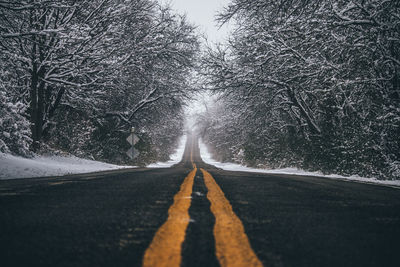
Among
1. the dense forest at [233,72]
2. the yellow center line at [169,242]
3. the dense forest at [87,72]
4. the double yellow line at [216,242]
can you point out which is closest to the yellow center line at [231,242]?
the double yellow line at [216,242]

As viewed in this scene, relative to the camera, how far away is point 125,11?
12734mm

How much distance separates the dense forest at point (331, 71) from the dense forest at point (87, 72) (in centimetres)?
430

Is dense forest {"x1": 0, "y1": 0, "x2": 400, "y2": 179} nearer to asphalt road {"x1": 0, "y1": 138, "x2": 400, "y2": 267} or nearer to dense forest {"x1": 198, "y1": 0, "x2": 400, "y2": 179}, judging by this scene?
dense forest {"x1": 198, "y1": 0, "x2": 400, "y2": 179}

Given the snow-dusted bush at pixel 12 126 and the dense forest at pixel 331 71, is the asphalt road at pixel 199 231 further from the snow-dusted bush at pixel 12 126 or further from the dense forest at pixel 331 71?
the snow-dusted bush at pixel 12 126

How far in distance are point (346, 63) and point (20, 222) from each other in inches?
390

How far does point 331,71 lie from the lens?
972 cm

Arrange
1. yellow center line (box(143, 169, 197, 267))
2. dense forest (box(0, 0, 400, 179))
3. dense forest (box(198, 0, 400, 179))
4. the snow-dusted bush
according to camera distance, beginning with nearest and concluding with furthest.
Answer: yellow center line (box(143, 169, 197, 267)) < dense forest (box(198, 0, 400, 179)) < dense forest (box(0, 0, 400, 179)) < the snow-dusted bush

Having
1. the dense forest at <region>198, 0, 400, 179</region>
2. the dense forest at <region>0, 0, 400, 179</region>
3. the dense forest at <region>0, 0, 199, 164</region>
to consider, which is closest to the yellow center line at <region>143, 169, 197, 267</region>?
the dense forest at <region>0, 0, 199, 164</region>

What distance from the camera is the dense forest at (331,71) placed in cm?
835

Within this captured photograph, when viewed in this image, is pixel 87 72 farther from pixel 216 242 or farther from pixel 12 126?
pixel 216 242

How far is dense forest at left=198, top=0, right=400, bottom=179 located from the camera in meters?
8.35

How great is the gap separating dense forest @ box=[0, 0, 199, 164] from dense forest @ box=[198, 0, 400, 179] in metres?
4.30

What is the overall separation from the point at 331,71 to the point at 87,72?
9158 mm

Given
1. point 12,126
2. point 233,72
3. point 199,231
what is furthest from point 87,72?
point 199,231
